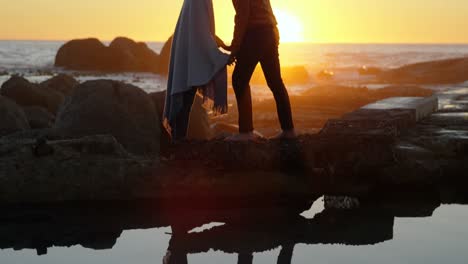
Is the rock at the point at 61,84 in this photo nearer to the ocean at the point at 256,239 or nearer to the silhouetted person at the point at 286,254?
the ocean at the point at 256,239

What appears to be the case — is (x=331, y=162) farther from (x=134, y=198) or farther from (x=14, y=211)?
(x=14, y=211)

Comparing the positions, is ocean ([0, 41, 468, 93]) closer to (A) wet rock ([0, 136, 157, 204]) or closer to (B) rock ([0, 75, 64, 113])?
(B) rock ([0, 75, 64, 113])

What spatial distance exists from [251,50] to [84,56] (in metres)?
65.6

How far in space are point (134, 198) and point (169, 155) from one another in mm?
502

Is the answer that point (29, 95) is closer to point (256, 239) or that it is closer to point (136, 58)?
point (256, 239)

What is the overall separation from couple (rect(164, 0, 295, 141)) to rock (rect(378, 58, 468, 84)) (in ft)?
99.9

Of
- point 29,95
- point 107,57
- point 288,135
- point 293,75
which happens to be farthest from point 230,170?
point 107,57

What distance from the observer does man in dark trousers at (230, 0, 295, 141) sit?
5.73 meters

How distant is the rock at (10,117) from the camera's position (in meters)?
9.81

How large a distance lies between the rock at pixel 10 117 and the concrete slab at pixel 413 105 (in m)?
5.13

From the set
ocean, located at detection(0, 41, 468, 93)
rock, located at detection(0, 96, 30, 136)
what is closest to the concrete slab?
rock, located at detection(0, 96, 30, 136)

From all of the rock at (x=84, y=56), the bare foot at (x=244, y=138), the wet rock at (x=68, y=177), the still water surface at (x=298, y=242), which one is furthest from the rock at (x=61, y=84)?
the rock at (x=84, y=56)

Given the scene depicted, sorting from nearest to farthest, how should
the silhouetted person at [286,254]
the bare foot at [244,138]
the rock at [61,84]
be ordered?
1. the silhouetted person at [286,254]
2. the bare foot at [244,138]
3. the rock at [61,84]

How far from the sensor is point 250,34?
19.1 ft
